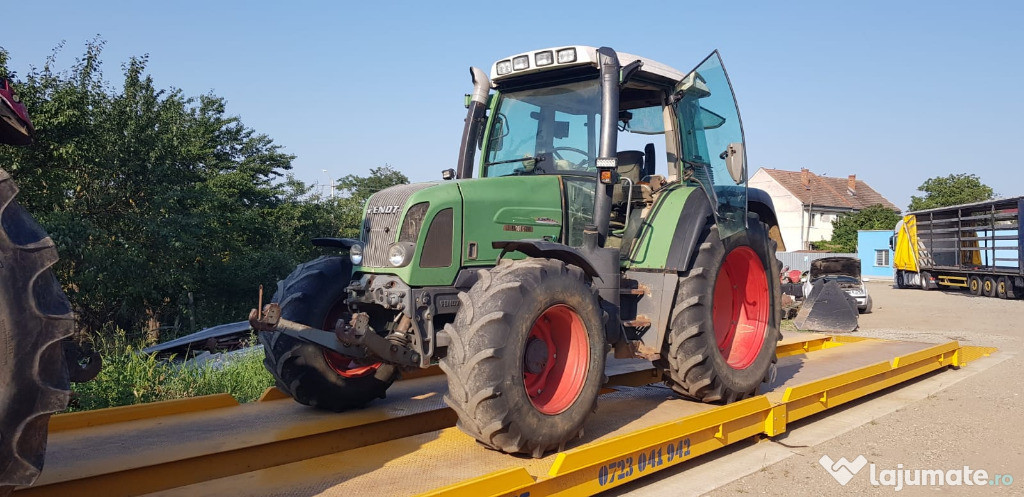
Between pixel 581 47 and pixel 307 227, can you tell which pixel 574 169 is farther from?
pixel 307 227

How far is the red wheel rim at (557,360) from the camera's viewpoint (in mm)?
4559

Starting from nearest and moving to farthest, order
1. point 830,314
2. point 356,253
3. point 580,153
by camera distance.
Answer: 1. point 356,253
2. point 580,153
3. point 830,314

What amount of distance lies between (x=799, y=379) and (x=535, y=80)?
3.77 metres

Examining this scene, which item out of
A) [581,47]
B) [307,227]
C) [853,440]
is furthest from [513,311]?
[307,227]

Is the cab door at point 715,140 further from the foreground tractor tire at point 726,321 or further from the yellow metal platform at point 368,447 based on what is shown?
the yellow metal platform at point 368,447

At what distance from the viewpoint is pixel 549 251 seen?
479 cm

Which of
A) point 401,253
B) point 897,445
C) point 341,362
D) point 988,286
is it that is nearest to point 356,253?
point 401,253

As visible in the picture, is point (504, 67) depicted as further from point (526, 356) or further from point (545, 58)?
point (526, 356)

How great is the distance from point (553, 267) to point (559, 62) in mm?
1813

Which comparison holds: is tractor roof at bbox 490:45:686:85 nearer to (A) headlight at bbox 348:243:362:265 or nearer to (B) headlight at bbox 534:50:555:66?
(B) headlight at bbox 534:50:555:66

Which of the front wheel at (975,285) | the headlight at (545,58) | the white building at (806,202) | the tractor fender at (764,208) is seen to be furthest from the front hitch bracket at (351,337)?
the white building at (806,202)

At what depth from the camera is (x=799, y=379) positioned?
694 centimetres

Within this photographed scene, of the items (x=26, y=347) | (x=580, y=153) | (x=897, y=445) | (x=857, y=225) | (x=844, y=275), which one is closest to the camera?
(x=26, y=347)

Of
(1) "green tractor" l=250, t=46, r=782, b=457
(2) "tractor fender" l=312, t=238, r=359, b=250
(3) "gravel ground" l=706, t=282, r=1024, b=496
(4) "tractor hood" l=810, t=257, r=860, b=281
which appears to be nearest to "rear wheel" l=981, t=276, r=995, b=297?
(4) "tractor hood" l=810, t=257, r=860, b=281
